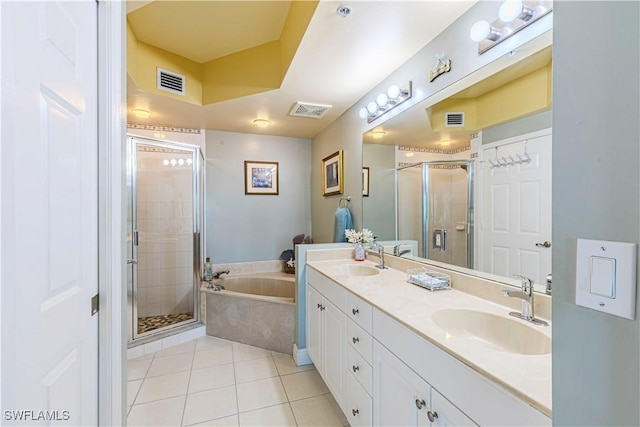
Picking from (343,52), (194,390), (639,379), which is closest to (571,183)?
(639,379)

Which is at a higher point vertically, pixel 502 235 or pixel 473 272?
pixel 502 235

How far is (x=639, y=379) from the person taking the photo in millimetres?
352

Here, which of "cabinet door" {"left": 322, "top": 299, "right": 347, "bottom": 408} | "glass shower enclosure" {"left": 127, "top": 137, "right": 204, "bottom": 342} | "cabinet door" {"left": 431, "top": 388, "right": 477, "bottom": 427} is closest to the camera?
"cabinet door" {"left": 431, "top": 388, "right": 477, "bottom": 427}

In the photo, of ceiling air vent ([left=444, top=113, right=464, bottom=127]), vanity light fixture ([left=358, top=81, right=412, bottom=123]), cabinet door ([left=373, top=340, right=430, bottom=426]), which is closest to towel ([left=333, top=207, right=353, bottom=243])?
vanity light fixture ([left=358, top=81, right=412, bottom=123])

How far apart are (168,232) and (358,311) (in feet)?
8.26

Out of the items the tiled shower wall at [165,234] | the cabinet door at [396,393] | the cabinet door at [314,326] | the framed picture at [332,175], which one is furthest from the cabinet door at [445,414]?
the tiled shower wall at [165,234]

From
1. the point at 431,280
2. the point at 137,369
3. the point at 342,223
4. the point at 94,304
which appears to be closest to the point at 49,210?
the point at 94,304

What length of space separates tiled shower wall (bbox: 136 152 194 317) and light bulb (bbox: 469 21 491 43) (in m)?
2.80

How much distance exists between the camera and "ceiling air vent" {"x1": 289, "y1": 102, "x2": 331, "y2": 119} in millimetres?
2600

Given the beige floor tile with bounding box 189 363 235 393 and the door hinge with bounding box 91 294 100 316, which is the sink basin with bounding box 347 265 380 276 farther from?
the door hinge with bounding box 91 294 100 316

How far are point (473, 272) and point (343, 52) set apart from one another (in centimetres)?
150

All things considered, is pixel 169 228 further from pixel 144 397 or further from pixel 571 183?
pixel 571 183

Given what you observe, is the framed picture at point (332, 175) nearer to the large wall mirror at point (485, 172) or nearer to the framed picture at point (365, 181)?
the framed picture at point (365, 181)

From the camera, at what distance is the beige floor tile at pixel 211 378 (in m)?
1.98
